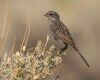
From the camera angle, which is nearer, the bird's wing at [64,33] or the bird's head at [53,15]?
the bird's wing at [64,33]

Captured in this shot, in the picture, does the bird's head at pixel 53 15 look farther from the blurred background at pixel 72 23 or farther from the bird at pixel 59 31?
the blurred background at pixel 72 23

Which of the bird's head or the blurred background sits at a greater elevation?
the bird's head

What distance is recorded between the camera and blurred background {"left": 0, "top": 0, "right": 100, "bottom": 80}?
19.2m

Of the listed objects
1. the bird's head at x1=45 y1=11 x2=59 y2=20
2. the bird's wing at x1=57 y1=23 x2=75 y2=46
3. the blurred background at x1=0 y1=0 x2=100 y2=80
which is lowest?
the blurred background at x1=0 y1=0 x2=100 y2=80

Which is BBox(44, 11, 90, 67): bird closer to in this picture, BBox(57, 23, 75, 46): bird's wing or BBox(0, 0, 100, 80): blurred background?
BBox(57, 23, 75, 46): bird's wing

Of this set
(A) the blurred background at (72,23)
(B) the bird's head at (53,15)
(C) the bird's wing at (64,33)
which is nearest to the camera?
(C) the bird's wing at (64,33)

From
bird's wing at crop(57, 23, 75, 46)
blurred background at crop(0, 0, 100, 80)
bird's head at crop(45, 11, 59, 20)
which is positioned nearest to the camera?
bird's wing at crop(57, 23, 75, 46)

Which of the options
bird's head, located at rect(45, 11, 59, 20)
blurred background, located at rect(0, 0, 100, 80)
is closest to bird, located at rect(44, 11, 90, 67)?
bird's head, located at rect(45, 11, 59, 20)

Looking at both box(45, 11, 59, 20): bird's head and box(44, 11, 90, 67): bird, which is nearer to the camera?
box(44, 11, 90, 67): bird

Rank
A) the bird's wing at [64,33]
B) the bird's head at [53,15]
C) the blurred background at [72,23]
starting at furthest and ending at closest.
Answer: the blurred background at [72,23]
the bird's head at [53,15]
the bird's wing at [64,33]

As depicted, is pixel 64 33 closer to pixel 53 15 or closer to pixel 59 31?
pixel 59 31

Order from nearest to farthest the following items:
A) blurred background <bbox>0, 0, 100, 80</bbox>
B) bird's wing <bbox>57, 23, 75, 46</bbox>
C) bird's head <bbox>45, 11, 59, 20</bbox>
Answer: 1. bird's wing <bbox>57, 23, 75, 46</bbox>
2. bird's head <bbox>45, 11, 59, 20</bbox>
3. blurred background <bbox>0, 0, 100, 80</bbox>

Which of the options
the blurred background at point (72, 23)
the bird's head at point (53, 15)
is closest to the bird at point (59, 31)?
the bird's head at point (53, 15)

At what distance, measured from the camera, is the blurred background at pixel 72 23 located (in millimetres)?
19234
